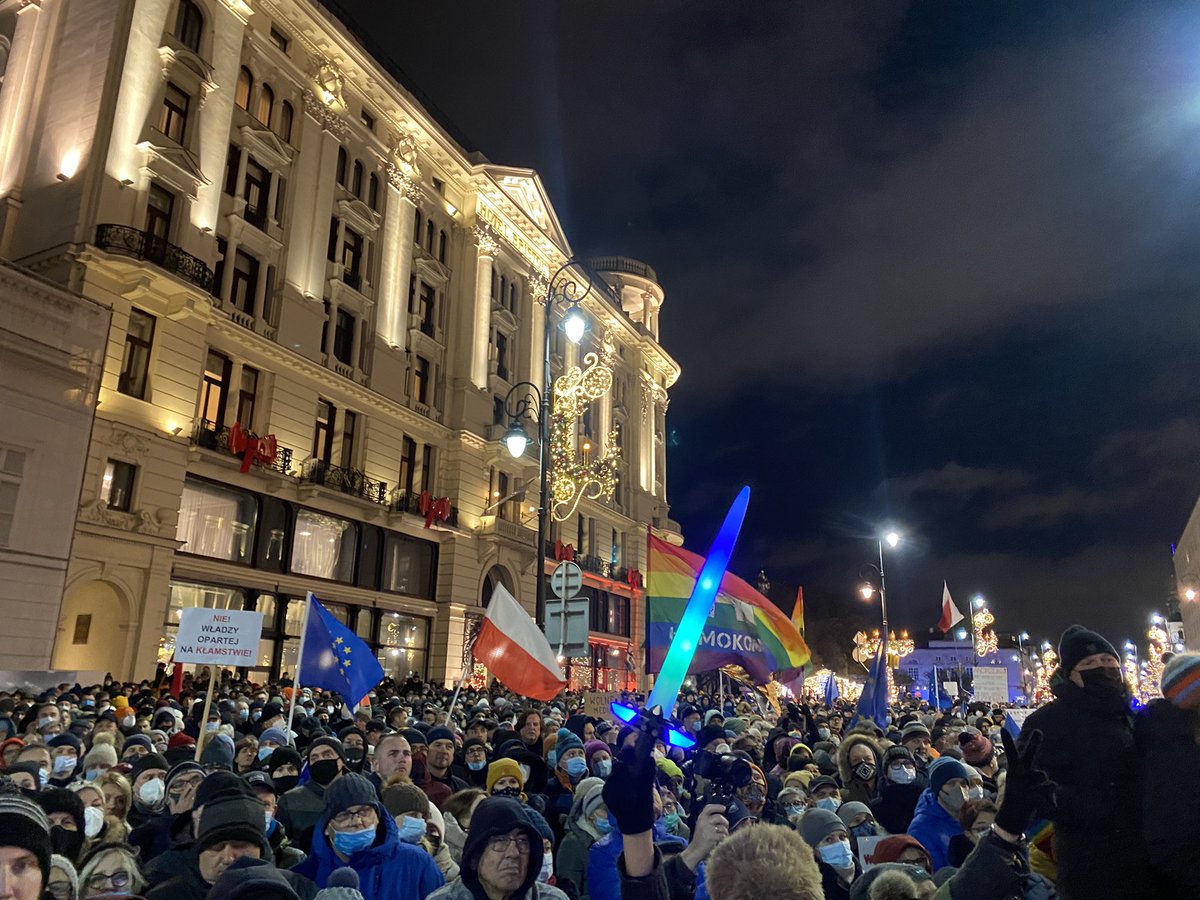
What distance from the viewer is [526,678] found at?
11867mm

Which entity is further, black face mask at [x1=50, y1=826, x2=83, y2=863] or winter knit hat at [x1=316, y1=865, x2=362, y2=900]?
black face mask at [x1=50, y1=826, x2=83, y2=863]

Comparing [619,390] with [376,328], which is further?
[619,390]

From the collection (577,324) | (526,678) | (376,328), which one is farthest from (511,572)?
(526,678)

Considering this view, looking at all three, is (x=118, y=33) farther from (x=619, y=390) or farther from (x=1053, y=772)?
(x=619, y=390)

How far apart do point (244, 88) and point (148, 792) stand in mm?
27229

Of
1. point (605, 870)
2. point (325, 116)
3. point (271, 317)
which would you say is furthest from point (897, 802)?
point (325, 116)

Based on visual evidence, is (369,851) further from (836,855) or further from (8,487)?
(8,487)

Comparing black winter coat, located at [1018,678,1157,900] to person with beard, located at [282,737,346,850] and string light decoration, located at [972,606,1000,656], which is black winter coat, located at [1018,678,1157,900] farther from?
string light decoration, located at [972,606,1000,656]

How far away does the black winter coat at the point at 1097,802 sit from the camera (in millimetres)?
3205

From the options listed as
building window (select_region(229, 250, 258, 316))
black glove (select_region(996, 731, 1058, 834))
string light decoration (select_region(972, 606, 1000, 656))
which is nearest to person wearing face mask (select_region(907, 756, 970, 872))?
black glove (select_region(996, 731, 1058, 834))

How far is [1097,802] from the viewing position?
328 cm

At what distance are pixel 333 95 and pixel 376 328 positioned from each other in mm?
8648

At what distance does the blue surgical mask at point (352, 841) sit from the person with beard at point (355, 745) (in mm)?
4679

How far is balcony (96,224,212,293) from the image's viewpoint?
72.0 feet
